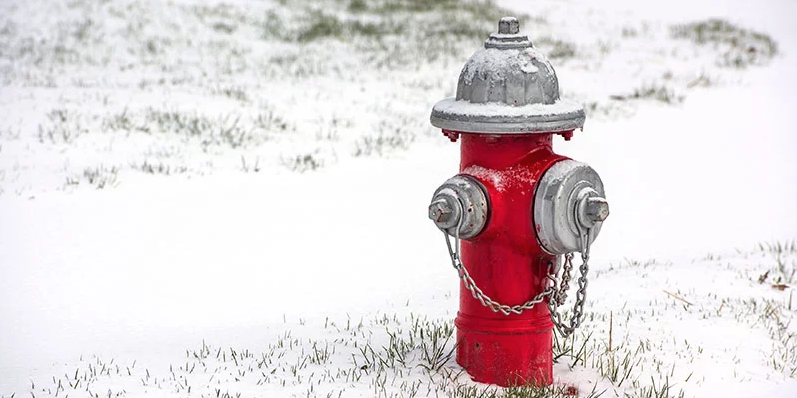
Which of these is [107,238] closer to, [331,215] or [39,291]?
[39,291]

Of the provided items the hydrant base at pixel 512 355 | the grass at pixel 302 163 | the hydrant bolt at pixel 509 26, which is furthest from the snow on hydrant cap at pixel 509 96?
the grass at pixel 302 163

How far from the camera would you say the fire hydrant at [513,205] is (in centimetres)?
352

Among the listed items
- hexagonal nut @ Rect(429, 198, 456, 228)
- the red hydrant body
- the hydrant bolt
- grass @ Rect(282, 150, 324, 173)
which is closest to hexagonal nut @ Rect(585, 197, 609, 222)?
the red hydrant body

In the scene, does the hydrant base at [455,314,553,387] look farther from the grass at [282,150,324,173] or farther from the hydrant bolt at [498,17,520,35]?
the grass at [282,150,324,173]

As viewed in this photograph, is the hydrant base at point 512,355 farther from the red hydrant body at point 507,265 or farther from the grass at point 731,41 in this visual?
the grass at point 731,41

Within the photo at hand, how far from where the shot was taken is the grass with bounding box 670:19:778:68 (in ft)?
45.2

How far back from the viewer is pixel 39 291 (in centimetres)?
544

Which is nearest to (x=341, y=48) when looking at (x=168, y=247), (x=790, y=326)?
(x=168, y=247)

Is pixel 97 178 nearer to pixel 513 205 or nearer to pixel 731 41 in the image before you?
pixel 513 205

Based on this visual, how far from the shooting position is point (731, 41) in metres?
15.2

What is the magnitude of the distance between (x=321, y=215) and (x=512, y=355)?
342cm

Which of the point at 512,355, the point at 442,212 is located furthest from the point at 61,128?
the point at 512,355

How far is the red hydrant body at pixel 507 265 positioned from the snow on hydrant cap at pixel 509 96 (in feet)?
0.44

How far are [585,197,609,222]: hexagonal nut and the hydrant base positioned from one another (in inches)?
23.0
